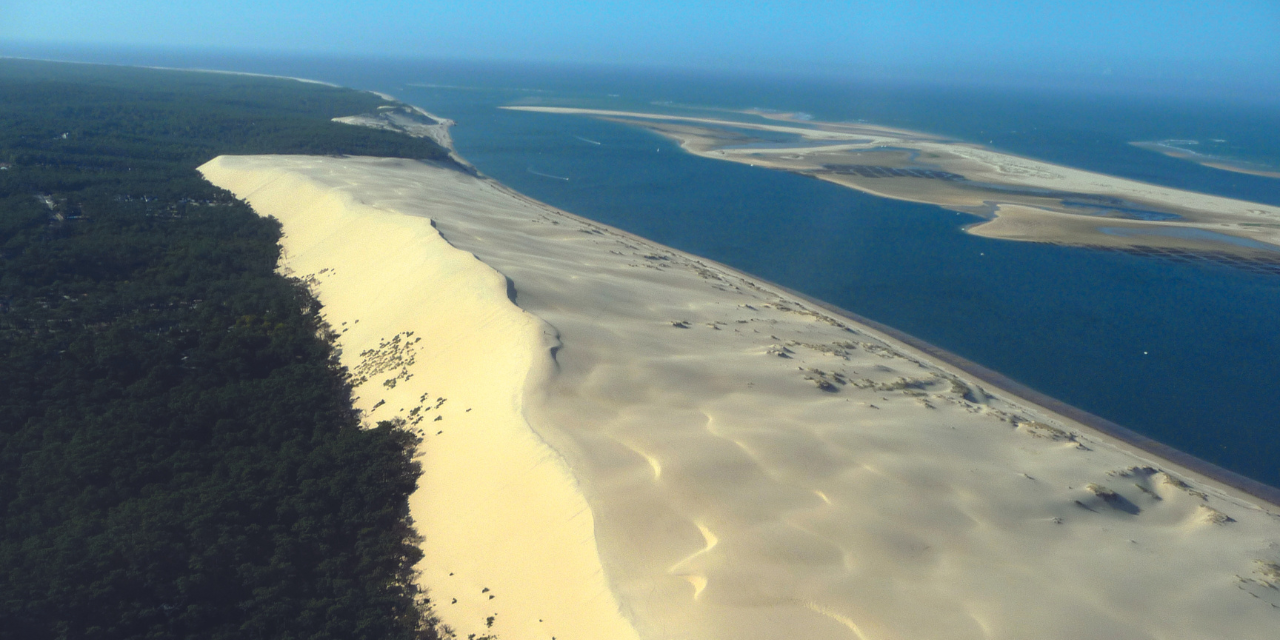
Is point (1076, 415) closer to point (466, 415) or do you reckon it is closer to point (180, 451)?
point (466, 415)

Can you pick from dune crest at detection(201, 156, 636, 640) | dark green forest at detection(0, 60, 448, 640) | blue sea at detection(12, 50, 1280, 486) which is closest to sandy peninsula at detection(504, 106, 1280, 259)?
blue sea at detection(12, 50, 1280, 486)

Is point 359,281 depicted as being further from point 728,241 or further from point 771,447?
point 728,241

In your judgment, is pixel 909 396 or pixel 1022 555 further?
pixel 909 396

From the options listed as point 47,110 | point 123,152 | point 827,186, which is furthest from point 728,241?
point 47,110

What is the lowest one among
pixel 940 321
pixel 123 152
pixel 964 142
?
pixel 940 321

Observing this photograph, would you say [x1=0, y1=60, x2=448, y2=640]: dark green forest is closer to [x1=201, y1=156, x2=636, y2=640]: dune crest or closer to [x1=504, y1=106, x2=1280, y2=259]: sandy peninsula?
[x1=201, y1=156, x2=636, y2=640]: dune crest

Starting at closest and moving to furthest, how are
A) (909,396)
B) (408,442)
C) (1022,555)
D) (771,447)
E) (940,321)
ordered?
(1022,555) → (771,447) → (408,442) → (909,396) → (940,321)
